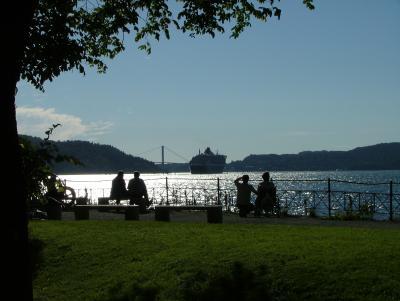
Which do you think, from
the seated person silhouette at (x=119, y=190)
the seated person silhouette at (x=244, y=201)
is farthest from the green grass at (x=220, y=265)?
the seated person silhouette at (x=119, y=190)

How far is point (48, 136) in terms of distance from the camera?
13664 millimetres

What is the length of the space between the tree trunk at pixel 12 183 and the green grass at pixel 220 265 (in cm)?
232

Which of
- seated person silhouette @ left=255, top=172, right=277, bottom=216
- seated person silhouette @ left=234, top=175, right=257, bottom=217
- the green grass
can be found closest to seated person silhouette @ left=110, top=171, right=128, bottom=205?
seated person silhouette @ left=234, top=175, right=257, bottom=217

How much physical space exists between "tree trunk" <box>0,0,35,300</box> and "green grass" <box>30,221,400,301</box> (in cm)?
232

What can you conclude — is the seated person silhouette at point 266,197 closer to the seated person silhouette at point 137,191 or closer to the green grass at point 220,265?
the seated person silhouette at point 137,191

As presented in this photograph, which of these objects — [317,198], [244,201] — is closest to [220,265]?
[244,201]

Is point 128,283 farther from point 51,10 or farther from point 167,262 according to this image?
point 51,10

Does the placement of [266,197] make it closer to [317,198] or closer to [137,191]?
[137,191]

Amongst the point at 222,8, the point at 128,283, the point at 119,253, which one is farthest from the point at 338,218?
the point at 128,283

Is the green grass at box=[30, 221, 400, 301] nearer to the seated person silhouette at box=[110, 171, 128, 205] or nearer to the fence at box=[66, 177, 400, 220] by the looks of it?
the fence at box=[66, 177, 400, 220]

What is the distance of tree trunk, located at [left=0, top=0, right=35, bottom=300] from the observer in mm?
7867

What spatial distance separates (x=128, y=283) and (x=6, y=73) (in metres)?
4.14

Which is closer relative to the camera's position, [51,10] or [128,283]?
[128,283]

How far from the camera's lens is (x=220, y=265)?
10383 mm
